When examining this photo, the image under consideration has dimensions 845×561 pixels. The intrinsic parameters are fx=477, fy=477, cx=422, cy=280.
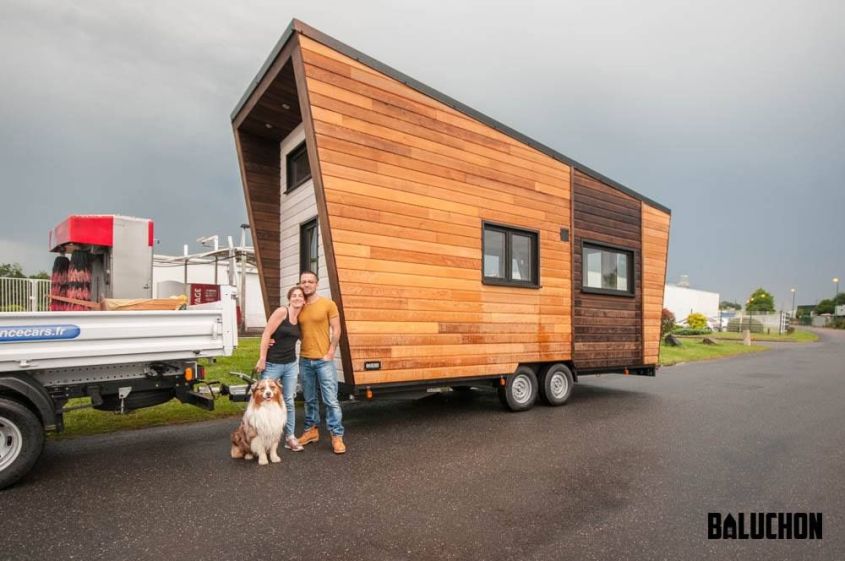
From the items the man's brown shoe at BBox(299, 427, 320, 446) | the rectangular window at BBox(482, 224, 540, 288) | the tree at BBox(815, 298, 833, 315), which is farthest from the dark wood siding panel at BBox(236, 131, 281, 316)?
the tree at BBox(815, 298, 833, 315)

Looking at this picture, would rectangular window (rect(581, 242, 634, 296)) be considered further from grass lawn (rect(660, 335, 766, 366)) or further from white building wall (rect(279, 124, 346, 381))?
grass lawn (rect(660, 335, 766, 366))

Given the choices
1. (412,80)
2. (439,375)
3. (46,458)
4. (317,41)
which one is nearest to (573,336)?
(439,375)

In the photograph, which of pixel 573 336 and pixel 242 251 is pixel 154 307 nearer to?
pixel 573 336

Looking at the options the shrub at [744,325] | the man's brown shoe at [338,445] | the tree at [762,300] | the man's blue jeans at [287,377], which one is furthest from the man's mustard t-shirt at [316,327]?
the tree at [762,300]

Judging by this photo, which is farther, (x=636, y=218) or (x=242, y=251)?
(x=242, y=251)

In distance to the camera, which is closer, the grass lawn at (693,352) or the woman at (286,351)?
the woman at (286,351)

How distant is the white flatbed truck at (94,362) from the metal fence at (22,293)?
436 inches

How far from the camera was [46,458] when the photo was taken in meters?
4.71

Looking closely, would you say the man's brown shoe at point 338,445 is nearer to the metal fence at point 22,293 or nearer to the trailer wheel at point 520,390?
the trailer wheel at point 520,390

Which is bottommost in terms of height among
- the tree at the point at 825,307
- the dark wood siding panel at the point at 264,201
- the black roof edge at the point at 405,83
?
the tree at the point at 825,307

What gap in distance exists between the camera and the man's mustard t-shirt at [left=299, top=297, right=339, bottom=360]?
5.18 m

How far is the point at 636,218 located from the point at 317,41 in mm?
6766

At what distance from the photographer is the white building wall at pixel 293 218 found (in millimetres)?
6758

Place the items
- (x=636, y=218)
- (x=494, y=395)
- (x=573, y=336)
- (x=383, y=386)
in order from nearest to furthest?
(x=383, y=386), (x=573, y=336), (x=494, y=395), (x=636, y=218)
